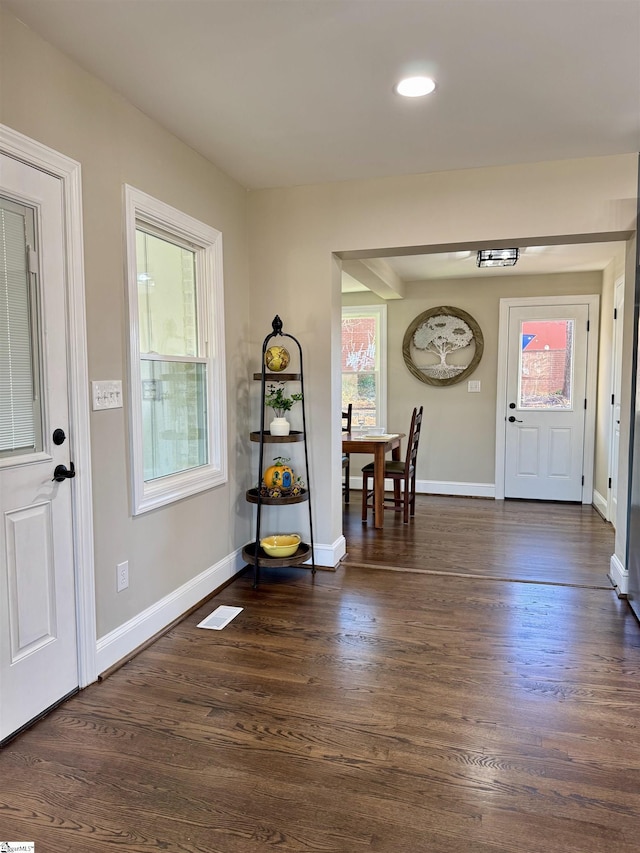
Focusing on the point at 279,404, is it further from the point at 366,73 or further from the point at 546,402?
the point at 546,402

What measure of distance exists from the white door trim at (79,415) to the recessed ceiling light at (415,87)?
1.36 m

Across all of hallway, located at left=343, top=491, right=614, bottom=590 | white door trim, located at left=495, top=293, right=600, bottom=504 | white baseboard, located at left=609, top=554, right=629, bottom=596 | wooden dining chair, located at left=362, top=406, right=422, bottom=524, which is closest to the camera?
white baseboard, located at left=609, top=554, right=629, bottom=596

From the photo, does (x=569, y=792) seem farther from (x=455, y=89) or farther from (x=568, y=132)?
(x=568, y=132)

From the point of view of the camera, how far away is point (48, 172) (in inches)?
79.8

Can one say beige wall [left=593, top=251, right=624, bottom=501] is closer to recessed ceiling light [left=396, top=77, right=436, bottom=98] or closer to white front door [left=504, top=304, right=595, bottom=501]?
white front door [left=504, top=304, right=595, bottom=501]

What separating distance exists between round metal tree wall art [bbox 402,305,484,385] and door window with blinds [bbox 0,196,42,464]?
4729 mm

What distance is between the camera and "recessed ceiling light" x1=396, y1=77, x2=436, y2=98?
2266mm

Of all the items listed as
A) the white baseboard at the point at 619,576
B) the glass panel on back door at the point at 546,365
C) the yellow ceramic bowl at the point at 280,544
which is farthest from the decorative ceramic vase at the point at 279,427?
the glass panel on back door at the point at 546,365

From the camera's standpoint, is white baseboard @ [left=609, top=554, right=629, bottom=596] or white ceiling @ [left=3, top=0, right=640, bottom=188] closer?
white ceiling @ [left=3, top=0, right=640, bottom=188]

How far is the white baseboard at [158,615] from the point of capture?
7.84 feet

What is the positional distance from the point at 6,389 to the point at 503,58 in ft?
7.28

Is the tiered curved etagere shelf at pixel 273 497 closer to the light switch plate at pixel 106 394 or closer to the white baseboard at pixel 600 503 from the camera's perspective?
the light switch plate at pixel 106 394

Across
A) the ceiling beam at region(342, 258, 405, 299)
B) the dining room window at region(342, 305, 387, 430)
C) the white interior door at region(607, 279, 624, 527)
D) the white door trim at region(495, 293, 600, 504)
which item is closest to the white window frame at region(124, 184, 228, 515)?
the ceiling beam at region(342, 258, 405, 299)

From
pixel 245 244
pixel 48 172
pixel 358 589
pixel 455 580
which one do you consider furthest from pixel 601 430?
pixel 48 172
